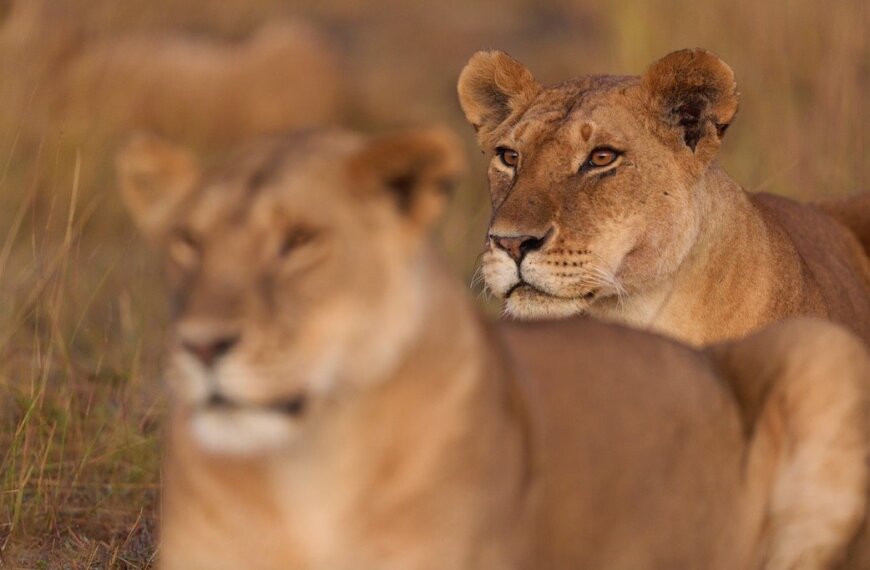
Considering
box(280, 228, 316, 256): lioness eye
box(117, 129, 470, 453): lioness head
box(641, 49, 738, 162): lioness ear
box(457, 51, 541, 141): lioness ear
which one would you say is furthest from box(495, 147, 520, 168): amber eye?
box(280, 228, 316, 256): lioness eye

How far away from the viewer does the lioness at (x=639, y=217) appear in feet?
16.3

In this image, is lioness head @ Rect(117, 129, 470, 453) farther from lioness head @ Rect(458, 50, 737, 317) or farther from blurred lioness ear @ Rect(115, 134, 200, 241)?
lioness head @ Rect(458, 50, 737, 317)

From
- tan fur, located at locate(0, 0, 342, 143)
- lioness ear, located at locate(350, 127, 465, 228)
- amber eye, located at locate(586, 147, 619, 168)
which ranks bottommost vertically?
tan fur, located at locate(0, 0, 342, 143)

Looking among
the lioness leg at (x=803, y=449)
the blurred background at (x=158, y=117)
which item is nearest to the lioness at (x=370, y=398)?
the lioness leg at (x=803, y=449)

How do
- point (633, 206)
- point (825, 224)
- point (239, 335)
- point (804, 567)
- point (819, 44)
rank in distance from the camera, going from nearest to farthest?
point (239, 335), point (804, 567), point (633, 206), point (825, 224), point (819, 44)

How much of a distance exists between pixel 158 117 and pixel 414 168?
345 inches

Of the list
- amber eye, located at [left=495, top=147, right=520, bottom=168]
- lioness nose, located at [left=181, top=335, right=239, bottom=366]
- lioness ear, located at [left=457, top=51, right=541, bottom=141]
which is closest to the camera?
lioness nose, located at [left=181, top=335, right=239, bottom=366]

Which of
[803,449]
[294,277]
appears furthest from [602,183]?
[294,277]

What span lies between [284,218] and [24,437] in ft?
8.71

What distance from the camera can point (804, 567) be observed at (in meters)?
3.92

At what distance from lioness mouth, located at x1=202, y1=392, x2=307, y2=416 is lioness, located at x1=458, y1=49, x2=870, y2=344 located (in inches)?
77.2

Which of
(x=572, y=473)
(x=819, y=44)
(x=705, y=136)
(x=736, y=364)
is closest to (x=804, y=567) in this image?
(x=736, y=364)

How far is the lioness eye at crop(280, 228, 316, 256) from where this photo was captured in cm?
297

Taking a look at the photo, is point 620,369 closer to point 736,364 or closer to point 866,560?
point 736,364
